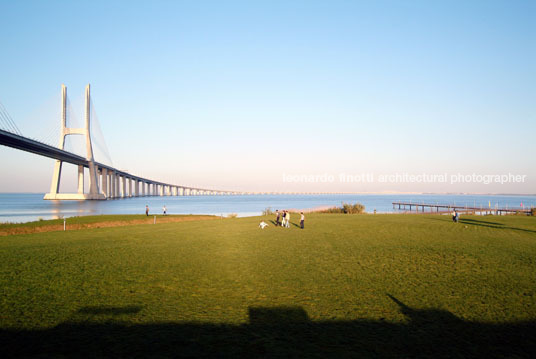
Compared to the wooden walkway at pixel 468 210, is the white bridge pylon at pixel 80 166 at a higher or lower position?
higher

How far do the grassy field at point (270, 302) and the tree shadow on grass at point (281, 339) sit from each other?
37 millimetres

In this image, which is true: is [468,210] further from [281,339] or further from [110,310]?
[110,310]

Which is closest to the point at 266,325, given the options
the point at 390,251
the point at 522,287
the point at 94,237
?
the point at 522,287

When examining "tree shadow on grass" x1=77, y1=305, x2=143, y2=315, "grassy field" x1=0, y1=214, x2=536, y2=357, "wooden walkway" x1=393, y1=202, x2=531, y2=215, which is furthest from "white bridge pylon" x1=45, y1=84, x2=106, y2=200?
"tree shadow on grass" x1=77, y1=305, x2=143, y2=315

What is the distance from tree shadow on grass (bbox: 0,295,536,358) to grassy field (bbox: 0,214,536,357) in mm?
37

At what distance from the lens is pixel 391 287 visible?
1189 cm

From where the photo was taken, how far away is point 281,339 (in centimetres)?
771

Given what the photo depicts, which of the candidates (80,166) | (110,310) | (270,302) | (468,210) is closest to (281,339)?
(270,302)

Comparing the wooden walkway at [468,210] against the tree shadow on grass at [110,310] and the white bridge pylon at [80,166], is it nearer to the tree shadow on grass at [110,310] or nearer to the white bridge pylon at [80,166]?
the tree shadow on grass at [110,310]

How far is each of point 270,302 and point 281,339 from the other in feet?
8.32

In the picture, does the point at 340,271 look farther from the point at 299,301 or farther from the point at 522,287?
the point at 522,287

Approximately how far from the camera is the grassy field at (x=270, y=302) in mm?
7383

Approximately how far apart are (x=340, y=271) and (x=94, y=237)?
58.4 ft

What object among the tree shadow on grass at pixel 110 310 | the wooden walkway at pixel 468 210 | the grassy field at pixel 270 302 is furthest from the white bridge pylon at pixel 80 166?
the tree shadow on grass at pixel 110 310
